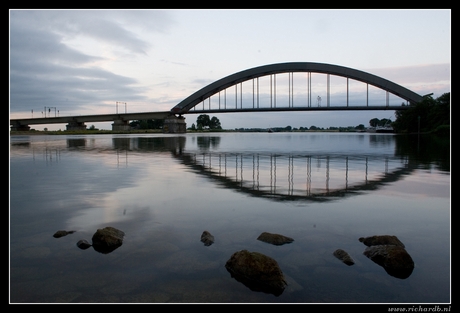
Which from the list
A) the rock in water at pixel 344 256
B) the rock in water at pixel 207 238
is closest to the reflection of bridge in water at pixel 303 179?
the rock in water at pixel 207 238

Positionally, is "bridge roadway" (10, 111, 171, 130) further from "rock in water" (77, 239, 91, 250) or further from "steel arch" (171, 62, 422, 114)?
"rock in water" (77, 239, 91, 250)

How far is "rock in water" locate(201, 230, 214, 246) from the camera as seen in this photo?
6.42m

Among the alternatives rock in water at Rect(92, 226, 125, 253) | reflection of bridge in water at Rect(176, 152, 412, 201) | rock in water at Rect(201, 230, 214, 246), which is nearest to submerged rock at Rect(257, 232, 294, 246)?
rock in water at Rect(201, 230, 214, 246)

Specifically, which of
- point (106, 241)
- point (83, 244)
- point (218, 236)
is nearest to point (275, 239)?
point (218, 236)

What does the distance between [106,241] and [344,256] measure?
Answer: 4.03m

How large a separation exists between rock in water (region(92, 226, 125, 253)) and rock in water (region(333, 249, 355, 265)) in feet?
12.2

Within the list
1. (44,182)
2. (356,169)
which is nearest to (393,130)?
(356,169)

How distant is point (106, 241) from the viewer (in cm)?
631

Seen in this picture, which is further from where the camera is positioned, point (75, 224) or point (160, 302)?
point (75, 224)

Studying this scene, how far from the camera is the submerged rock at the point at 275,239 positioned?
6.42 m

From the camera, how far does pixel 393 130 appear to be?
108 metres

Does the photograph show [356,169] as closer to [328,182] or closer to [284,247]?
[328,182]

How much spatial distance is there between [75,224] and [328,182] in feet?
28.1

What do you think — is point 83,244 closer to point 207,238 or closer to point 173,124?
point 207,238
